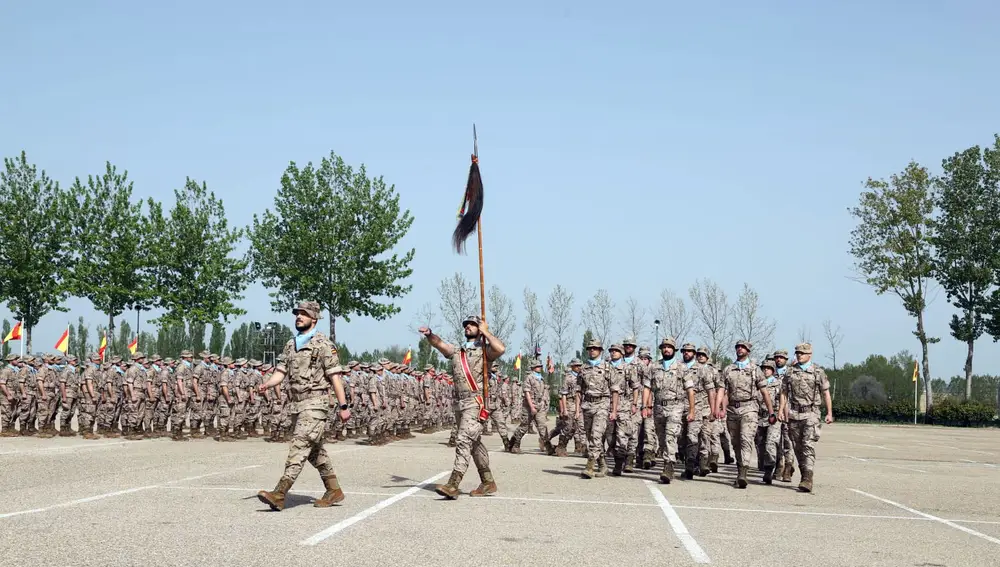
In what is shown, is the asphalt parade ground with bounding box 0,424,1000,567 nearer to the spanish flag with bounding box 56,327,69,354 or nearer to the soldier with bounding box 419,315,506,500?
the soldier with bounding box 419,315,506,500

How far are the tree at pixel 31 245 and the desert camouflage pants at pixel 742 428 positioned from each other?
3633 cm

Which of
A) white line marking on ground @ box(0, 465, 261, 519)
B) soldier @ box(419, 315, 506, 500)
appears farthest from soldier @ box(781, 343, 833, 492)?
white line marking on ground @ box(0, 465, 261, 519)

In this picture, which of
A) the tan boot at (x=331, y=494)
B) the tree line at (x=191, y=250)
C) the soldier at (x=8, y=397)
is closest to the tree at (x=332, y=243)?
the tree line at (x=191, y=250)

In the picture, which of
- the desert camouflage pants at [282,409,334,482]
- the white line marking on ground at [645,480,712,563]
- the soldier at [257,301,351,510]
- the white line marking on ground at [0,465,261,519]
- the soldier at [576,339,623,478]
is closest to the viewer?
the white line marking on ground at [645,480,712,563]

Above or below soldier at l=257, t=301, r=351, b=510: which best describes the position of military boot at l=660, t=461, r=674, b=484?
below

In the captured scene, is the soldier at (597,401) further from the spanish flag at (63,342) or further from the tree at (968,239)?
the tree at (968,239)

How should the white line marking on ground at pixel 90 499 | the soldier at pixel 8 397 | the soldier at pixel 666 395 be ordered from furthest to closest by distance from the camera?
the soldier at pixel 8 397, the soldier at pixel 666 395, the white line marking on ground at pixel 90 499

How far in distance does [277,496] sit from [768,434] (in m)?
8.14

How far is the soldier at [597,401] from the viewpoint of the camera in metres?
14.5

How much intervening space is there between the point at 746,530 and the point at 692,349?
6.93m

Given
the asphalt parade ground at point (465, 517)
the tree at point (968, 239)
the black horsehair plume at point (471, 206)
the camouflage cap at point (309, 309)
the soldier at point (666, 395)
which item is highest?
the tree at point (968, 239)

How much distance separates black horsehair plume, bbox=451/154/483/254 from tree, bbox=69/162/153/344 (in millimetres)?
32769

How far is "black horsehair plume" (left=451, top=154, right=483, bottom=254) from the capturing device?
13078mm

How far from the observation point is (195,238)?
4388 centimetres
